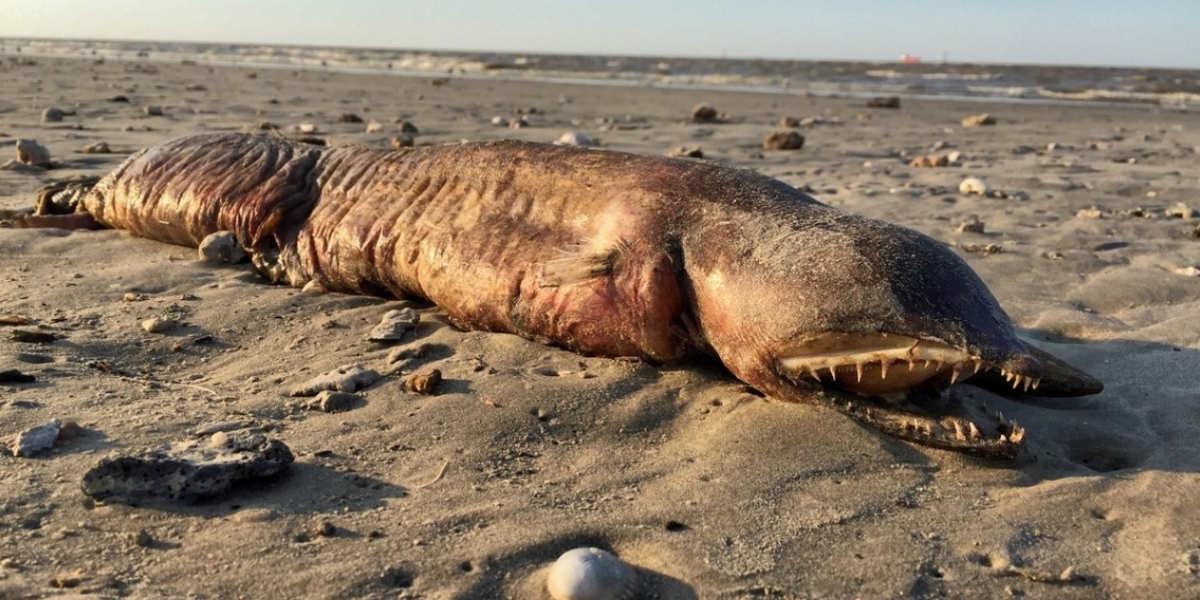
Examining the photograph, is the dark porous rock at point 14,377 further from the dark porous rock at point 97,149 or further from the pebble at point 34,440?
the dark porous rock at point 97,149

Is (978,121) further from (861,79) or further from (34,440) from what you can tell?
(861,79)

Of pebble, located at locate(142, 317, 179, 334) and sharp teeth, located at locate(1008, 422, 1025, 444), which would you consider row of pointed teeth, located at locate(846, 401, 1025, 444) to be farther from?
pebble, located at locate(142, 317, 179, 334)

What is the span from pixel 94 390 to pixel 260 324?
3.15 feet

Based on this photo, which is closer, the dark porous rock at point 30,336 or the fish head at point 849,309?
the fish head at point 849,309

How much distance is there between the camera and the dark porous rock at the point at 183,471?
2.72 meters

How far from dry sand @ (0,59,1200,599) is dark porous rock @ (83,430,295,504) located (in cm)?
5

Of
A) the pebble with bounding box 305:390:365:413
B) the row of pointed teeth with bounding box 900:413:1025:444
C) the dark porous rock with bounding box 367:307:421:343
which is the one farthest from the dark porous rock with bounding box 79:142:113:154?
the row of pointed teeth with bounding box 900:413:1025:444

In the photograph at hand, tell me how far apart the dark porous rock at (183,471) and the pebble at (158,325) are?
4.76ft

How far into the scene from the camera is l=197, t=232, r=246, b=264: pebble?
5344 millimetres

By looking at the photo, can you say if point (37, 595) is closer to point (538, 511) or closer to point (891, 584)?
point (538, 511)

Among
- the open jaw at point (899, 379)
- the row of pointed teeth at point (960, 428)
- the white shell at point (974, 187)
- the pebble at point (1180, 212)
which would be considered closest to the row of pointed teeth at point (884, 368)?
the open jaw at point (899, 379)

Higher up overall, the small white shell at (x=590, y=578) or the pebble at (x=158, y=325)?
the pebble at (x=158, y=325)

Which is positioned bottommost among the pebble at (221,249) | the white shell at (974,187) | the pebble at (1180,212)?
the pebble at (221,249)

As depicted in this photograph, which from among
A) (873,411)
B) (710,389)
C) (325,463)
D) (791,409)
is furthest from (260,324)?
(873,411)
